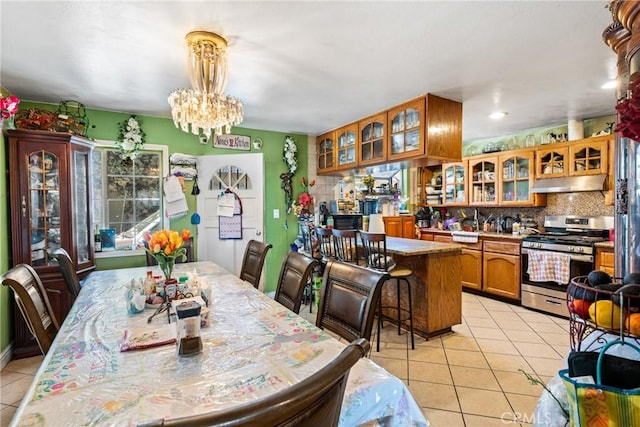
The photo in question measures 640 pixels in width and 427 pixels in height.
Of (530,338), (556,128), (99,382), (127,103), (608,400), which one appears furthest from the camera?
(556,128)

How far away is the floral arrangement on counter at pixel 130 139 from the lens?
3551 mm

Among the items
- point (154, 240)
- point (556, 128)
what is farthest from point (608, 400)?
point (556, 128)

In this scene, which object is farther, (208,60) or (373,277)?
(208,60)

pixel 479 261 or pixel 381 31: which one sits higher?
pixel 381 31

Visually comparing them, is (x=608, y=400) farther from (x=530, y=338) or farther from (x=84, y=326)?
(x=530, y=338)

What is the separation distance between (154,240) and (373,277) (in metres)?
1.20

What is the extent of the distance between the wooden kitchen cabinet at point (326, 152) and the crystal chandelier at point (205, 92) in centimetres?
240

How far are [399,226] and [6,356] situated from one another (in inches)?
188

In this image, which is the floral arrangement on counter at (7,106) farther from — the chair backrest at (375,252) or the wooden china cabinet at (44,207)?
the chair backrest at (375,252)

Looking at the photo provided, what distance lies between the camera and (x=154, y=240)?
5.65 ft

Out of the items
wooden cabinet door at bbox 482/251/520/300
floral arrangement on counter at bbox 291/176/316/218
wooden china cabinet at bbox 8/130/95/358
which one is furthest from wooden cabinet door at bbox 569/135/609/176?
wooden china cabinet at bbox 8/130/95/358

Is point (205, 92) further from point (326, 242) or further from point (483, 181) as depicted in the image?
point (483, 181)

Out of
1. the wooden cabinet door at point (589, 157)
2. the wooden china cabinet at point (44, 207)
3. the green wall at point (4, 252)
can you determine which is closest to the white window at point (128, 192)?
the wooden china cabinet at point (44, 207)

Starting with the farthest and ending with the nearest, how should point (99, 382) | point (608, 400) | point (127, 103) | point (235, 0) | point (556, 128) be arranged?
point (556, 128)
point (127, 103)
point (235, 0)
point (99, 382)
point (608, 400)
